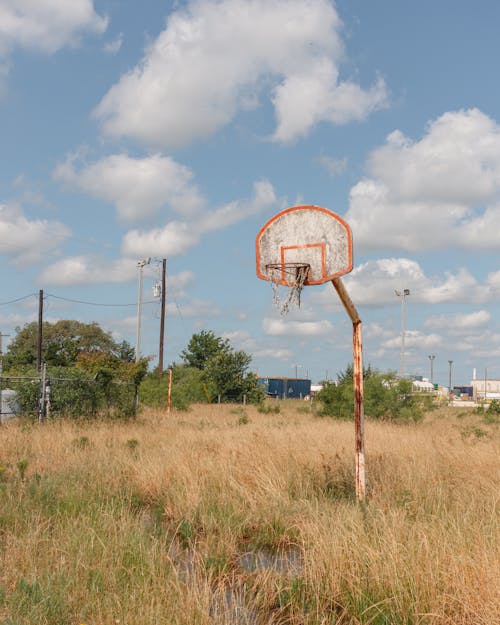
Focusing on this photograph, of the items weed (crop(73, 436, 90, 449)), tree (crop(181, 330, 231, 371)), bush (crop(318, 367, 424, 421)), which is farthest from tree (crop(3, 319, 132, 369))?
weed (crop(73, 436, 90, 449))

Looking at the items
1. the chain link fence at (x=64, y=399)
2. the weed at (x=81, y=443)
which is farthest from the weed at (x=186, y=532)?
the chain link fence at (x=64, y=399)

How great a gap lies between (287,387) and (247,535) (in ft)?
254

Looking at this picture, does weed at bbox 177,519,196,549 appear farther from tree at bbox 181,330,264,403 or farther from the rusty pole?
tree at bbox 181,330,264,403

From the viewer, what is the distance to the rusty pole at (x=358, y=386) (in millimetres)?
8164

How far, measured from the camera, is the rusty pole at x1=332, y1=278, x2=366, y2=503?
8.16m

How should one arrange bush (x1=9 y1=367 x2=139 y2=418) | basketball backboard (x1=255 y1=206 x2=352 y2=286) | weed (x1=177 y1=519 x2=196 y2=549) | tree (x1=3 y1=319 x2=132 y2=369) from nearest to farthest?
weed (x1=177 y1=519 x2=196 y2=549), basketball backboard (x1=255 y1=206 x2=352 y2=286), bush (x1=9 y1=367 x2=139 y2=418), tree (x1=3 y1=319 x2=132 y2=369)

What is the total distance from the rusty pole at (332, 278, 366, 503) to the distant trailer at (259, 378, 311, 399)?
70.6m

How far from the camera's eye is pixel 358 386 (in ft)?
27.6

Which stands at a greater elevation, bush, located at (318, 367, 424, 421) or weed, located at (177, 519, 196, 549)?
bush, located at (318, 367, 424, 421)

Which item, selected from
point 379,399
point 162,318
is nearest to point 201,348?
point 162,318

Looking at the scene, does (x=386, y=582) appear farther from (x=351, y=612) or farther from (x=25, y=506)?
(x=25, y=506)

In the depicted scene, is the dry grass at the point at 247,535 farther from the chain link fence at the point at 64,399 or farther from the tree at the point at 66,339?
the tree at the point at 66,339

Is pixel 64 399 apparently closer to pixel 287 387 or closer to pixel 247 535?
pixel 247 535

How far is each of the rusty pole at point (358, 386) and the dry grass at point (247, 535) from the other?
0.33 m
